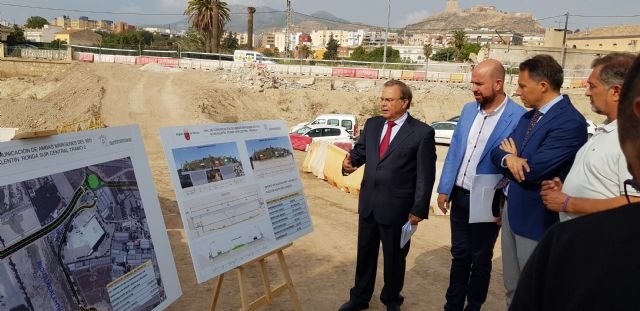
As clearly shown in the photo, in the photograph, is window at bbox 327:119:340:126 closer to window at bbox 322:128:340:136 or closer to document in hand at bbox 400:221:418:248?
window at bbox 322:128:340:136

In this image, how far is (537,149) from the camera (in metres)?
3.32

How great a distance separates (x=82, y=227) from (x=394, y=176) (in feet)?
8.61

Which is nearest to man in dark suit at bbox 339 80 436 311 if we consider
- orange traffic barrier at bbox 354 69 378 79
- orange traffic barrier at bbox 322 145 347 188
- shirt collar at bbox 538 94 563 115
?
shirt collar at bbox 538 94 563 115

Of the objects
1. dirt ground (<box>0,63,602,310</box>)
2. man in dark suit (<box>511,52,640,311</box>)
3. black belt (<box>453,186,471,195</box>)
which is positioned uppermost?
man in dark suit (<box>511,52,640,311</box>)

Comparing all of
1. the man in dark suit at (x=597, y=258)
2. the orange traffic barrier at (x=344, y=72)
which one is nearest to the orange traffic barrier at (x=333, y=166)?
the man in dark suit at (x=597, y=258)

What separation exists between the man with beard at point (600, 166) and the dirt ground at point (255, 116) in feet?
8.32

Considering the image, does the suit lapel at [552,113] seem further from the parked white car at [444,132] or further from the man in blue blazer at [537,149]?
the parked white car at [444,132]

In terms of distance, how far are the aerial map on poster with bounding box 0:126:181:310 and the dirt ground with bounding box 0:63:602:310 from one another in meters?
2.02

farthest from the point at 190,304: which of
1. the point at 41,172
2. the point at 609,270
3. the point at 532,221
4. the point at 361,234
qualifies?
the point at 609,270

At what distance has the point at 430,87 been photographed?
3588cm

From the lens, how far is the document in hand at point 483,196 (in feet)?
12.9

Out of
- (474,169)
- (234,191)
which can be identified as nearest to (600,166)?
(474,169)

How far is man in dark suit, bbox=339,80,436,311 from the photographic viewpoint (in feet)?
14.0

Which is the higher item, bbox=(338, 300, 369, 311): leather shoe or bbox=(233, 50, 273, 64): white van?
Result: bbox=(233, 50, 273, 64): white van
